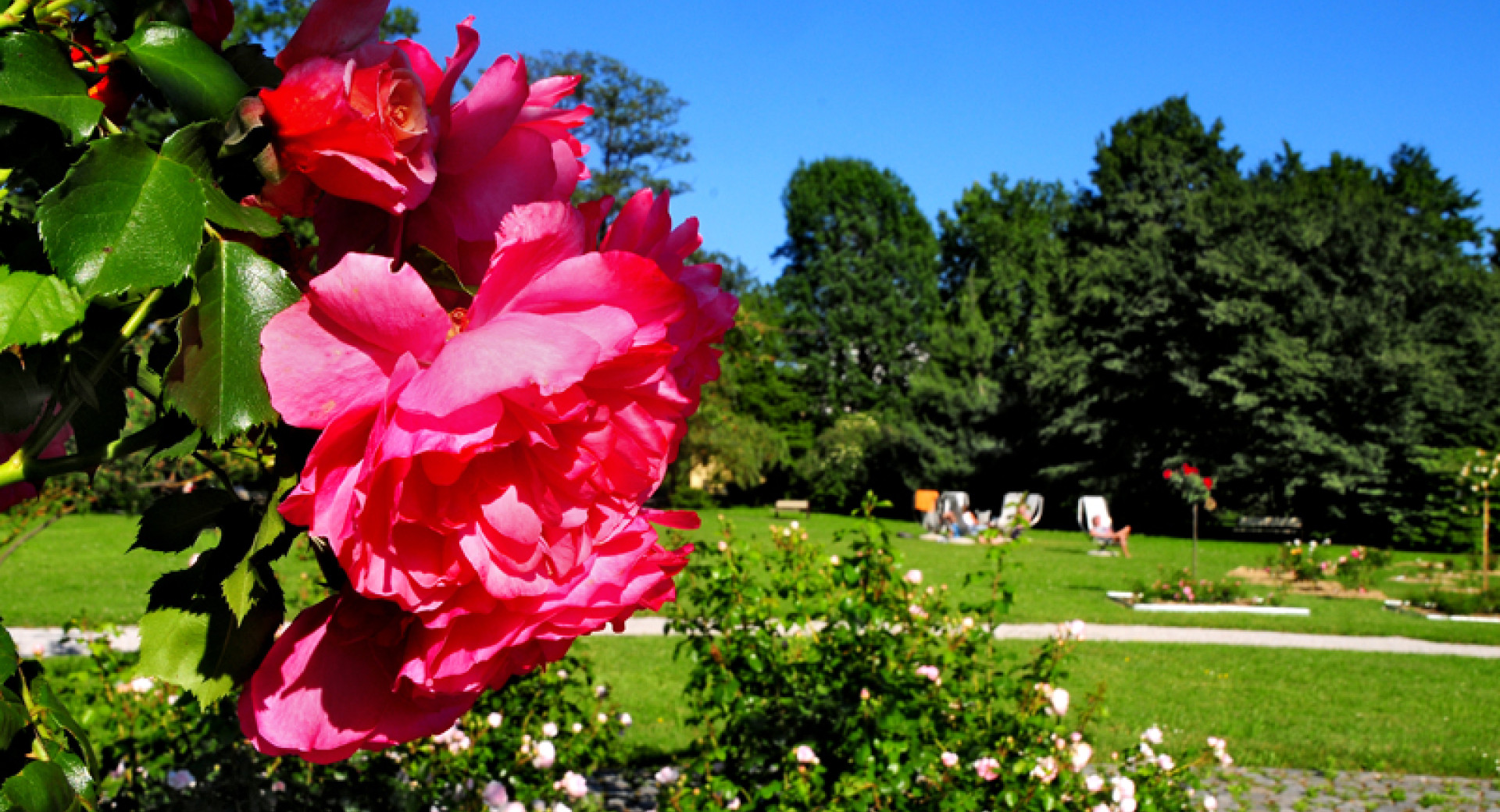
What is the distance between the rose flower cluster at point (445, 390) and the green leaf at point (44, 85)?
0.27ft

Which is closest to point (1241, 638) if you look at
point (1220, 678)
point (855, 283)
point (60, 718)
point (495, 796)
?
point (1220, 678)

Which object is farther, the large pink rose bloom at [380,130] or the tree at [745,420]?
the tree at [745,420]

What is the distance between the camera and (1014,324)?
40844 millimetres

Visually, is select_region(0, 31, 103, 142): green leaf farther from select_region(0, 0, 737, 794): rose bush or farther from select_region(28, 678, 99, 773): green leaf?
select_region(28, 678, 99, 773): green leaf

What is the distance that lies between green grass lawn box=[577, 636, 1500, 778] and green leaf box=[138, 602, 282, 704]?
218 inches

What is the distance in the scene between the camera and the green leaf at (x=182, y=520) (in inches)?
23.6

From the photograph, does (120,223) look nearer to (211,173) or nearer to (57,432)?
(211,173)

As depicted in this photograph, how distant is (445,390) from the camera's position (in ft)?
1.49

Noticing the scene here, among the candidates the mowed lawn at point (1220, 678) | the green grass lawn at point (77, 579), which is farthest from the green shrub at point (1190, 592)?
the green grass lawn at point (77, 579)

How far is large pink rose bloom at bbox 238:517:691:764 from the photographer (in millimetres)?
517

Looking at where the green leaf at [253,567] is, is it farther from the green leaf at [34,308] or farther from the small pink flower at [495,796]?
the small pink flower at [495,796]

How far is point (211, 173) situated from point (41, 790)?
1.07 feet

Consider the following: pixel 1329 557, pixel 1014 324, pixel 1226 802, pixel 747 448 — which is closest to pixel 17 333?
pixel 1226 802

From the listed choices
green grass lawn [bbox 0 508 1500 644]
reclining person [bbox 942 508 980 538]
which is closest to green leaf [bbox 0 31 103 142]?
green grass lawn [bbox 0 508 1500 644]
